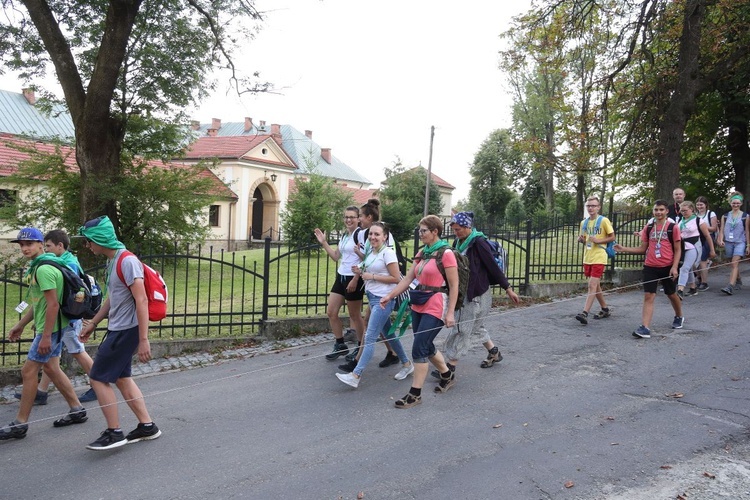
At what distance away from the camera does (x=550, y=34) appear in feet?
50.7

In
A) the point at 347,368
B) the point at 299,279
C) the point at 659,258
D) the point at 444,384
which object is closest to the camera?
the point at 444,384

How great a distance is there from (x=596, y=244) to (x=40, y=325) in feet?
23.3

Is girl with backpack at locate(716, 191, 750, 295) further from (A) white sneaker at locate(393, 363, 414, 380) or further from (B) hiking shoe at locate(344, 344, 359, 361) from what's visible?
(B) hiking shoe at locate(344, 344, 359, 361)

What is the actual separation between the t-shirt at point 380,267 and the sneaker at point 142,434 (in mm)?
2443

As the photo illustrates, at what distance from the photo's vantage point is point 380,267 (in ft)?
20.2

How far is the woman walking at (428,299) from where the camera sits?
5449mm

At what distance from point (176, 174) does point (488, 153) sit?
41551 mm

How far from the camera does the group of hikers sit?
461cm

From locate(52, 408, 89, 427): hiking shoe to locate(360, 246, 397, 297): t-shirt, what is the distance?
9.51ft

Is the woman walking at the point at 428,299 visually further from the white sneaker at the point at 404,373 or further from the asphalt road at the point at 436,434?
the white sneaker at the point at 404,373

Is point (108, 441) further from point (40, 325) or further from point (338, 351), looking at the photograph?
point (338, 351)

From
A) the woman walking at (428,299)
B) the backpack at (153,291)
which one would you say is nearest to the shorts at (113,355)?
the backpack at (153,291)

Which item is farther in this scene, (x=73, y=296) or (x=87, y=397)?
(x=87, y=397)

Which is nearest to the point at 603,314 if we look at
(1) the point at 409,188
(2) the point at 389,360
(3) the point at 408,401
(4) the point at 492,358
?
(4) the point at 492,358
